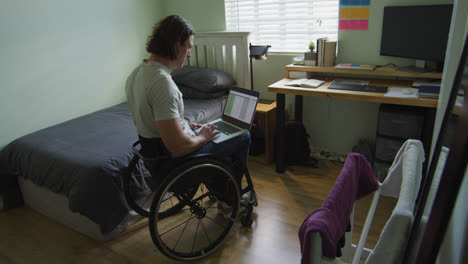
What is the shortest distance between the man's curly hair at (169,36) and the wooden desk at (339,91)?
3.40ft

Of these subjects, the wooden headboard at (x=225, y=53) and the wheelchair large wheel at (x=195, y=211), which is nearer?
the wheelchair large wheel at (x=195, y=211)

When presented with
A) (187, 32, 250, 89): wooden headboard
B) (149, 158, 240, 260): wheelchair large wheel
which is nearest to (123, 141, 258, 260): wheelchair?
(149, 158, 240, 260): wheelchair large wheel

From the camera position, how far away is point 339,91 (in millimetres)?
2287

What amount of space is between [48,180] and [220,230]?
116 centimetres

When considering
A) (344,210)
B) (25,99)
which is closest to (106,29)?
(25,99)

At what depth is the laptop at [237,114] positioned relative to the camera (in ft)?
6.28

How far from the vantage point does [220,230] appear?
210cm

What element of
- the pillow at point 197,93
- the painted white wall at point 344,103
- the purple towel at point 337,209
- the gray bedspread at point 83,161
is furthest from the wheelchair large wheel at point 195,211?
the painted white wall at point 344,103

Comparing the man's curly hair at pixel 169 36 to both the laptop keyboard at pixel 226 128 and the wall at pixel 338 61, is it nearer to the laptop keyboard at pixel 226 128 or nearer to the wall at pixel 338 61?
the laptop keyboard at pixel 226 128

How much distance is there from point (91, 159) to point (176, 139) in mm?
716

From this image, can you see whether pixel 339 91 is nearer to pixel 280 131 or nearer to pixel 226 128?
pixel 280 131

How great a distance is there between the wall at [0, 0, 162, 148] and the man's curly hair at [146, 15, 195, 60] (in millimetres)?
1468

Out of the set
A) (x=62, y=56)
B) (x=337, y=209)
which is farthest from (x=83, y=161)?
(x=337, y=209)

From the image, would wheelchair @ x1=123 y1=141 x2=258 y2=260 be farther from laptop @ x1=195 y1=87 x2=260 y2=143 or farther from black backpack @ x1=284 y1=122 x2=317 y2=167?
black backpack @ x1=284 y1=122 x2=317 y2=167
